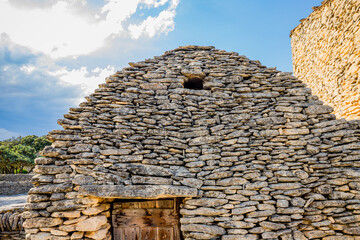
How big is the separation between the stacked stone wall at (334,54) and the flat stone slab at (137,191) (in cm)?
474

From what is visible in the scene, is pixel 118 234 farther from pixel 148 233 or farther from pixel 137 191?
pixel 137 191

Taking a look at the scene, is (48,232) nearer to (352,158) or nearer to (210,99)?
(210,99)

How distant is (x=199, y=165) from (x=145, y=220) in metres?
1.61

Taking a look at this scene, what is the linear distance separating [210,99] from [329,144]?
2487 mm

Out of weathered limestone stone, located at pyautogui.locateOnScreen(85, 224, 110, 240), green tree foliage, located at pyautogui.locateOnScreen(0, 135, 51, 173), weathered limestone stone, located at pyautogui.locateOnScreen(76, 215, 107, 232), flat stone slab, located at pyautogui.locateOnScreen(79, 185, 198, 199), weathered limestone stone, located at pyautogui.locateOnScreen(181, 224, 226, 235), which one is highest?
green tree foliage, located at pyautogui.locateOnScreen(0, 135, 51, 173)

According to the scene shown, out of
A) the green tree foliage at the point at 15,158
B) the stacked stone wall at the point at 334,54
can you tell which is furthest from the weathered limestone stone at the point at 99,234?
the green tree foliage at the point at 15,158

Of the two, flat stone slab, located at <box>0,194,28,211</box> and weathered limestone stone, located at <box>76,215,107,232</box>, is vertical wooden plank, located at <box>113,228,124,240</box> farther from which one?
flat stone slab, located at <box>0,194,28,211</box>

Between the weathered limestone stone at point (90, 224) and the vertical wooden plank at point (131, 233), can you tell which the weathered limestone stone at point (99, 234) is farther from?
the vertical wooden plank at point (131, 233)

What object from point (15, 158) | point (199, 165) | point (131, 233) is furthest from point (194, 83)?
point (15, 158)

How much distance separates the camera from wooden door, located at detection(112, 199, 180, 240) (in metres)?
4.01

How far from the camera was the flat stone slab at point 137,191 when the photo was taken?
352cm

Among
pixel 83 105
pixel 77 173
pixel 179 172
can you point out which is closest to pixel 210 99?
pixel 179 172

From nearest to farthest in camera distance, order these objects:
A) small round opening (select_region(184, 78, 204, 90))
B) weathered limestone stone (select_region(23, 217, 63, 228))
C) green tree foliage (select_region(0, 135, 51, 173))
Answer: weathered limestone stone (select_region(23, 217, 63, 228)) → small round opening (select_region(184, 78, 204, 90)) → green tree foliage (select_region(0, 135, 51, 173))

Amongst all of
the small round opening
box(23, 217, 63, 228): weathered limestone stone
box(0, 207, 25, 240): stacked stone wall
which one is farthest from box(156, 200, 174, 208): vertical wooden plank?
box(0, 207, 25, 240): stacked stone wall
